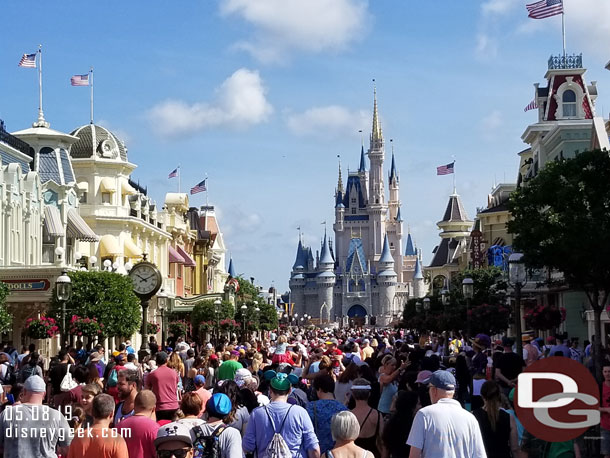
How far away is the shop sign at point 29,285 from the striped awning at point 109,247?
50.5 feet

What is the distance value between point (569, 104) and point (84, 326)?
33.2 m

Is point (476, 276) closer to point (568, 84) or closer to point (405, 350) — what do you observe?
point (568, 84)

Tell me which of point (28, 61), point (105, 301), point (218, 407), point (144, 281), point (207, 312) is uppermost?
point (28, 61)

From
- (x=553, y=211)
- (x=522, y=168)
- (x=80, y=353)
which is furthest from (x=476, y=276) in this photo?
(x=80, y=353)

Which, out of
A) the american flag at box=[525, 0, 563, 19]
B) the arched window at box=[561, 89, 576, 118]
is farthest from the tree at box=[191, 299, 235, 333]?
the american flag at box=[525, 0, 563, 19]

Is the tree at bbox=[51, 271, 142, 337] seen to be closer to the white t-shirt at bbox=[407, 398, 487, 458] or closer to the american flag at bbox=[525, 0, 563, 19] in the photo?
the american flag at bbox=[525, 0, 563, 19]

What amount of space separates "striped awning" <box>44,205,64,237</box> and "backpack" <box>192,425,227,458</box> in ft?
107

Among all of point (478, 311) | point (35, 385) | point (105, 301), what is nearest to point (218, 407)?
point (35, 385)

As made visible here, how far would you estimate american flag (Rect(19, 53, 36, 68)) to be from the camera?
4134 cm

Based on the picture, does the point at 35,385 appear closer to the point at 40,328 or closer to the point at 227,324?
the point at 40,328

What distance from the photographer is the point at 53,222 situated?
136 ft

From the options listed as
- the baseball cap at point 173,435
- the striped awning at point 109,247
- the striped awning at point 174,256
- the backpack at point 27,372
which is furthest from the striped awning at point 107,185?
the baseball cap at point 173,435

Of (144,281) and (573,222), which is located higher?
(573,222)

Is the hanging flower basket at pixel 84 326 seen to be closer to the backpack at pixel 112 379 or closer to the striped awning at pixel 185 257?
the backpack at pixel 112 379
